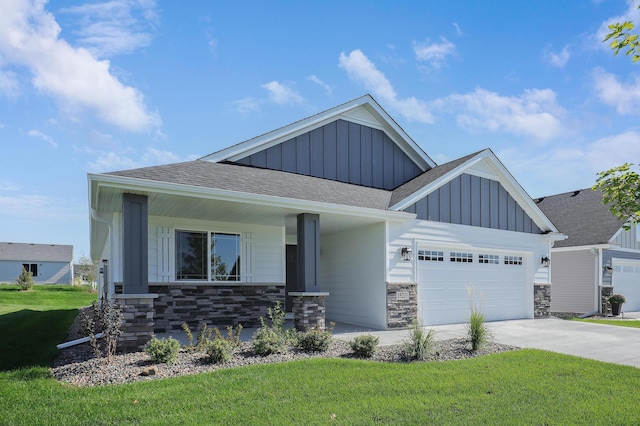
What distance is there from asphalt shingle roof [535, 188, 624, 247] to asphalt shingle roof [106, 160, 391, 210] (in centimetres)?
1065

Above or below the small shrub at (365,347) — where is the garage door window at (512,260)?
above

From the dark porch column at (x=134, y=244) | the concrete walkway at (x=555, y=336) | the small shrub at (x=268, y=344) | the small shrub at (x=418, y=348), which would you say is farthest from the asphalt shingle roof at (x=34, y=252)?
the small shrub at (x=418, y=348)

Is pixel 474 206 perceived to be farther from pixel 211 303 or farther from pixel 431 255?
pixel 211 303

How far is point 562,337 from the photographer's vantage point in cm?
1045

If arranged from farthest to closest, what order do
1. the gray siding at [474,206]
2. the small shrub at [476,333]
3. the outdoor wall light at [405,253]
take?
the gray siding at [474,206], the outdoor wall light at [405,253], the small shrub at [476,333]

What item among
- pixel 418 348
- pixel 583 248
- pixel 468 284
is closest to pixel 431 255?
pixel 468 284

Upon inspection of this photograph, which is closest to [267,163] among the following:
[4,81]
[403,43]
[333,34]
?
[333,34]

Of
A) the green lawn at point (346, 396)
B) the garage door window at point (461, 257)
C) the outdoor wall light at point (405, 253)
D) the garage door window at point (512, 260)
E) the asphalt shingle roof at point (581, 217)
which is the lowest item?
the green lawn at point (346, 396)

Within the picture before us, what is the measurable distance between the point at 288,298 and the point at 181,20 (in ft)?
29.3

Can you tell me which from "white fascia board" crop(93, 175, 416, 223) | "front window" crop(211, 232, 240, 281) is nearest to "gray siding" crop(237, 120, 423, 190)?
"front window" crop(211, 232, 240, 281)

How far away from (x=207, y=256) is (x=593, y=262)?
16009 millimetres

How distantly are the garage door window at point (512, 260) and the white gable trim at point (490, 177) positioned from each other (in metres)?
1.48

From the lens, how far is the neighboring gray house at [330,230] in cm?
967

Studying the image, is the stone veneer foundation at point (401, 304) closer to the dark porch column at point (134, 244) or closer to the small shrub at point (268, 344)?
the small shrub at point (268, 344)
